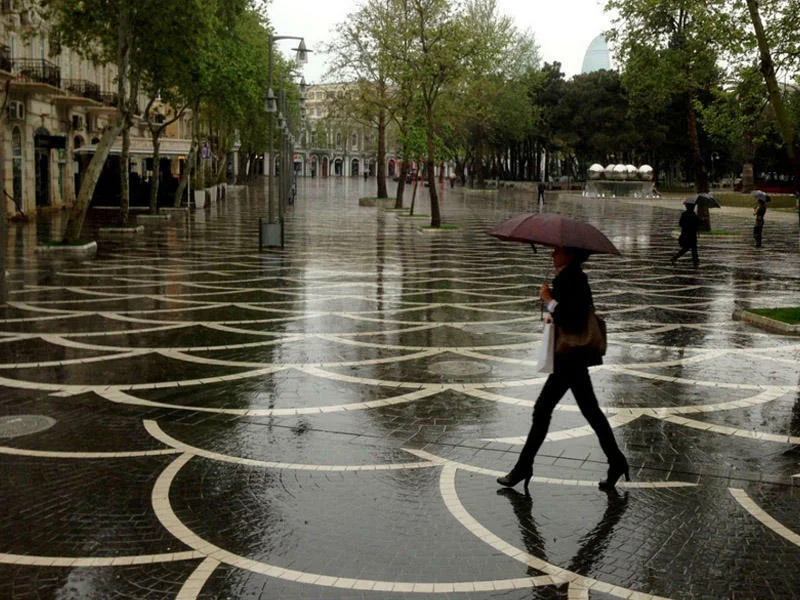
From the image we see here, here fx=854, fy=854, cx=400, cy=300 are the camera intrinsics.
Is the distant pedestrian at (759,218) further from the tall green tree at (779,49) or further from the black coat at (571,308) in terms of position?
the black coat at (571,308)

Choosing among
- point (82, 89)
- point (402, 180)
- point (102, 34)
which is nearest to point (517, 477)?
point (102, 34)

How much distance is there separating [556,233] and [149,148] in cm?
4318

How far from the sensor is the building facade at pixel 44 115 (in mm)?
32344

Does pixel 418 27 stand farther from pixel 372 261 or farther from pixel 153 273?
pixel 153 273

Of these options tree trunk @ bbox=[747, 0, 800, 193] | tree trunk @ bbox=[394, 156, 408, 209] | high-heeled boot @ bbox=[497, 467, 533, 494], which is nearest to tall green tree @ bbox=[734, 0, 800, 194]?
tree trunk @ bbox=[747, 0, 800, 193]

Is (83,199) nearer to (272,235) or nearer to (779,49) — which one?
(272,235)

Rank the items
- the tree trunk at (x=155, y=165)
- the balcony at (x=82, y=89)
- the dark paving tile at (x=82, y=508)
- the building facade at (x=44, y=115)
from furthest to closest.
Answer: the balcony at (x=82, y=89) → the tree trunk at (x=155, y=165) → the building facade at (x=44, y=115) → the dark paving tile at (x=82, y=508)

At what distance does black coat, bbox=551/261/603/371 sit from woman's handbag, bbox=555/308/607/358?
23mm

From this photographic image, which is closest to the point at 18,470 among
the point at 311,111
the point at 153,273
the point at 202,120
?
the point at 153,273

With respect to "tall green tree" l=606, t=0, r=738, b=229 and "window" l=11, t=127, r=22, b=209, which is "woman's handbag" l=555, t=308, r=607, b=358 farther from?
"window" l=11, t=127, r=22, b=209

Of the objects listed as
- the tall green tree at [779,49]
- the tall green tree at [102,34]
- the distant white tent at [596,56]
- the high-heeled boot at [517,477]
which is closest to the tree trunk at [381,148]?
the tall green tree at [102,34]

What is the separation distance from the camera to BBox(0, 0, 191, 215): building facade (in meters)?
32.3

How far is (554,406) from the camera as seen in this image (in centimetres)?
645

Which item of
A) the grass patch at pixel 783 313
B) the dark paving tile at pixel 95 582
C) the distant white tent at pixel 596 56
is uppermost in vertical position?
the distant white tent at pixel 596 56
